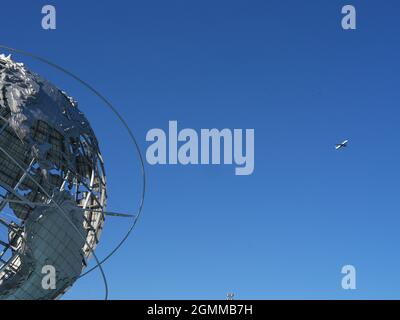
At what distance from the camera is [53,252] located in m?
18.0

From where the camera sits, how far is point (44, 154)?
1814cm

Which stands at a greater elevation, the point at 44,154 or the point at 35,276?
the point at 44,154

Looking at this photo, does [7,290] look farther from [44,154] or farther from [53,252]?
[44,154]
